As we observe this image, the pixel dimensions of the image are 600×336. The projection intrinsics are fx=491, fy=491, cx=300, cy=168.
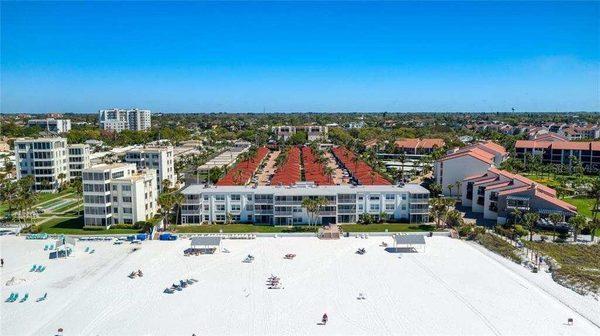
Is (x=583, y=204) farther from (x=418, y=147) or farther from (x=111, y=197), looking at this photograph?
(x=111, y=197)

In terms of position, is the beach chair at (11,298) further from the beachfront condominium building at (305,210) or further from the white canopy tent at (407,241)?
the white canopy tent at (407,241)

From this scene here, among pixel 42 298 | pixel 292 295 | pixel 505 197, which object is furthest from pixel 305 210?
pixel 42 298

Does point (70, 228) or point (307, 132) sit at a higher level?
point (307, 132)

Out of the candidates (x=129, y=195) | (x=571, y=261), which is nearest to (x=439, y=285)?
(x=571, y=261)

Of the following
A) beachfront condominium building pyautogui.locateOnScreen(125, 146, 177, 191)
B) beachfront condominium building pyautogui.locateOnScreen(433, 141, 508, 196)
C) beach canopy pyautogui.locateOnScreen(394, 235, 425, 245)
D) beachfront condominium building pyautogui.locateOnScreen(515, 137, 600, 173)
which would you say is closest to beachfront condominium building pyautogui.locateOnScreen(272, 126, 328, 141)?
beachfront condominium building pyautogui.locateOnScreen(515, 137, 600, 173)

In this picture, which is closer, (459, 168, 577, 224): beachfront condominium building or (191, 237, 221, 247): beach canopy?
(191, 237, 221, 247): beach canopy

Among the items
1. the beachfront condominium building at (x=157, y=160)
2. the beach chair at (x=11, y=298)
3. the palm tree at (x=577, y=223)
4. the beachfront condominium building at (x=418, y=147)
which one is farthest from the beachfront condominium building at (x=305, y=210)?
the beachfront condominium building at (x=418, y=147)

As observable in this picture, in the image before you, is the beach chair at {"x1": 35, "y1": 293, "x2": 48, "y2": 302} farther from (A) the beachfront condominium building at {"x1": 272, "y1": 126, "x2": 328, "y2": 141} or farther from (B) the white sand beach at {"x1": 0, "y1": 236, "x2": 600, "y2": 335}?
(A) the beachfront condominium building at {"x1": 272, "y1": 126, "x2": 328, "y2": 141}

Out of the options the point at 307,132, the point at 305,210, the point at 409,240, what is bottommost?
the point at 409,240
